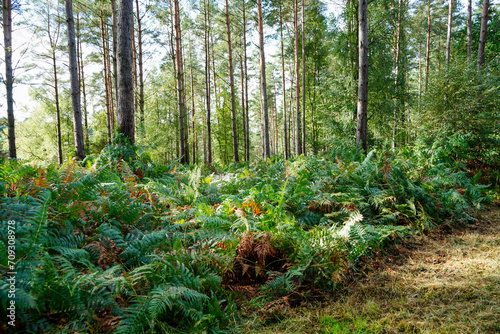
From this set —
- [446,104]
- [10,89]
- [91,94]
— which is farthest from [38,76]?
[446,104]

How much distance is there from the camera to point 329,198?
393 centimetres

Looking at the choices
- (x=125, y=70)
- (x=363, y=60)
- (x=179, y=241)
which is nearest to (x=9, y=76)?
(x=125, y=70)

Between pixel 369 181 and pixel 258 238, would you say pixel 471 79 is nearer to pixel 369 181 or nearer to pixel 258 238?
pixel 369 181

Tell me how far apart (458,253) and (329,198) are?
5.38 ft

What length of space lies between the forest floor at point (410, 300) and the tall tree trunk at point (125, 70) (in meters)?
5.38

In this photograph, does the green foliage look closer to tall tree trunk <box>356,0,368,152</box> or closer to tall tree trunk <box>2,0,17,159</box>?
tall tree trunk <box>356,0,368,152</box>

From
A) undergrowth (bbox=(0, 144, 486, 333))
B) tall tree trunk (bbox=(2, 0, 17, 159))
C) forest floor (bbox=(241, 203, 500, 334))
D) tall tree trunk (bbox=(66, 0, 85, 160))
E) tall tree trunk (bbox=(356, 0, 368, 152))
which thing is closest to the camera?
undergrowth (bbox=(0, 144, 486, 333))

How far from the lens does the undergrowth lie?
1.61m

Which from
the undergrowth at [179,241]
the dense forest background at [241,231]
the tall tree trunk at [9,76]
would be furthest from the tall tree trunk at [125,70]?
the tall tree trunk at [9,76]

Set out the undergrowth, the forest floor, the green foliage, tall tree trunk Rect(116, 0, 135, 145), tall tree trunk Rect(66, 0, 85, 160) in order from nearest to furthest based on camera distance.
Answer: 1. the undergrowth
2. the forest floor
3. tall tree trunk Rect(116, 0, 135, 145)
4. the green foliage
5. tall tree trunk Rect(66, 0, 85, 160)

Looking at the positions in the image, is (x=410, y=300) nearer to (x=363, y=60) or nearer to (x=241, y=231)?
(x=241, y=231)

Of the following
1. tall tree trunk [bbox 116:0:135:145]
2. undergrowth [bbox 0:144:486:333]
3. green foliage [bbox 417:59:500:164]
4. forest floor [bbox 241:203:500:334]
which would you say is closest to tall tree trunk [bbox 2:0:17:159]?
tall tree trunk [bbox 116:0:135:145]

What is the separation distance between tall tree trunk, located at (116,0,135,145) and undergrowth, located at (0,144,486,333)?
82.6 inches

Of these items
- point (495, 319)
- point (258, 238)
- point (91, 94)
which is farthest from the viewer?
point (91, 94)
